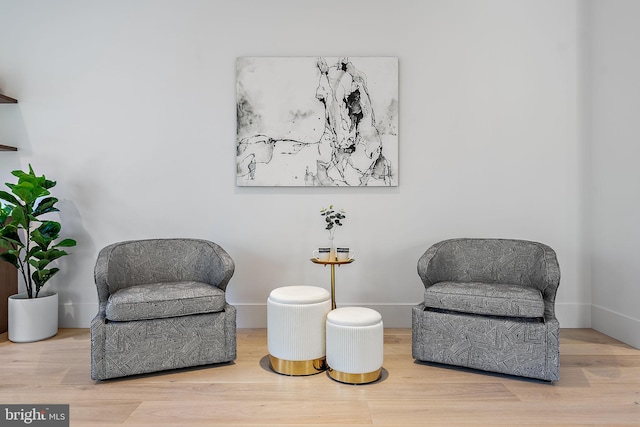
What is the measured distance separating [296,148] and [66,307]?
229cm

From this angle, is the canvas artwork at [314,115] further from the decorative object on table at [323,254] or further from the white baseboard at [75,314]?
the white baseboard at [75,314]

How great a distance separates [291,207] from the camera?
3449 mm

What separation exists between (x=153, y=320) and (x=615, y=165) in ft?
11.1

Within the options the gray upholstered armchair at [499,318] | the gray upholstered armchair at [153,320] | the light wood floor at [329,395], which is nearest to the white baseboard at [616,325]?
the light wood floor at [329,395]

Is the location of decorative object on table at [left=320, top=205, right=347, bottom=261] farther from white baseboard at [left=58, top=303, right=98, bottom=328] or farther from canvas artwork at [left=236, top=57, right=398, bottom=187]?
white baseboard at [left=58, top=303, right=98, bottom=328]

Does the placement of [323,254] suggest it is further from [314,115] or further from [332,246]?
[314,115]

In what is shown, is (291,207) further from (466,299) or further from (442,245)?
(466,299)

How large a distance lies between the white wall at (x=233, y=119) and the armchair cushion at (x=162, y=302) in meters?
0.89

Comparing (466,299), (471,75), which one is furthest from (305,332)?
(471,75)

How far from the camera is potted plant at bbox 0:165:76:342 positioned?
3.00 metres

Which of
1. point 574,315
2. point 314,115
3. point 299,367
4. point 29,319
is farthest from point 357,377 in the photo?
point 29,319

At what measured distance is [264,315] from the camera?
3.43 meters

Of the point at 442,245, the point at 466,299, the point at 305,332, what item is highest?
the point at 442,245

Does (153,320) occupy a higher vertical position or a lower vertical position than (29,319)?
higher
